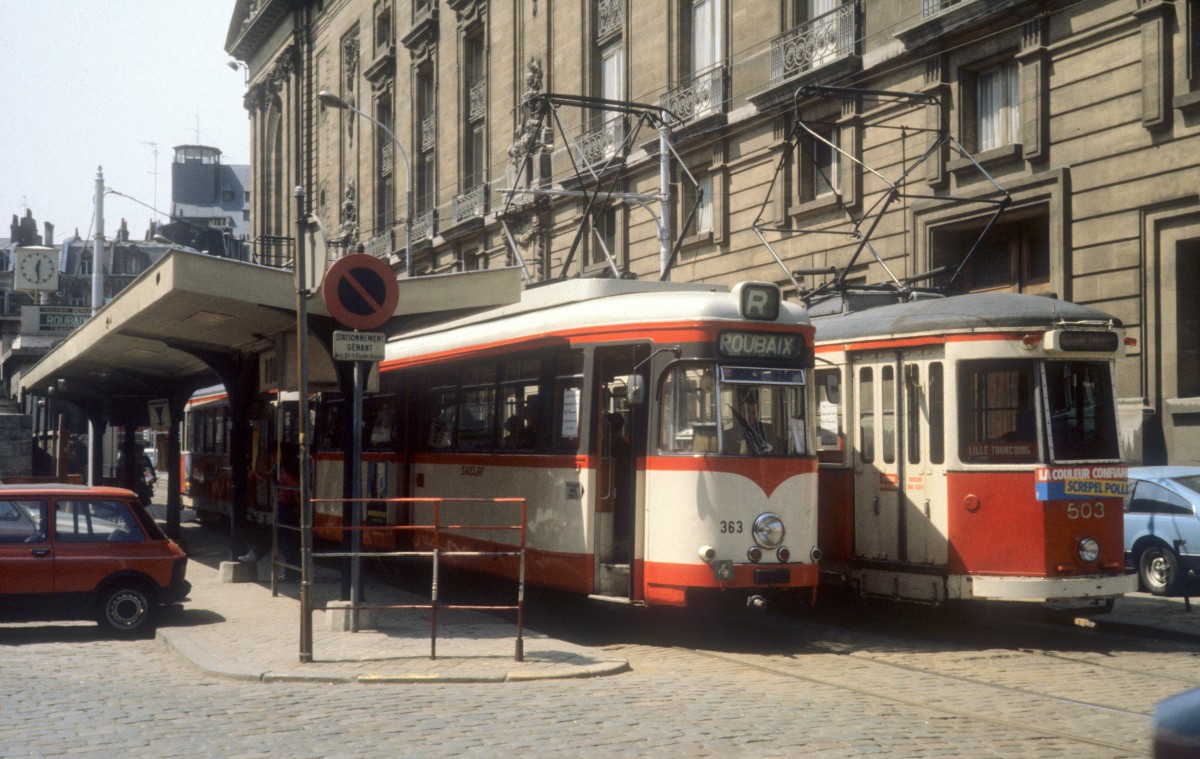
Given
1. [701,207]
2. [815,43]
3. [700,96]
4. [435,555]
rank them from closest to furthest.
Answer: [435,555]
[815,43]
[700,96]
[701,207]

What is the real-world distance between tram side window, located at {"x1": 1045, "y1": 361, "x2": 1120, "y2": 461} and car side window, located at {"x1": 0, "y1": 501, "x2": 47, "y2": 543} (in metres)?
8.89

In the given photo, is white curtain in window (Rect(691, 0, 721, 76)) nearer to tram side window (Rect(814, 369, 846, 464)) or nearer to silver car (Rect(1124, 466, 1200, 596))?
silver car (Rect(1124, 466, 1200, 596))

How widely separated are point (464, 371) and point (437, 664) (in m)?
5.20

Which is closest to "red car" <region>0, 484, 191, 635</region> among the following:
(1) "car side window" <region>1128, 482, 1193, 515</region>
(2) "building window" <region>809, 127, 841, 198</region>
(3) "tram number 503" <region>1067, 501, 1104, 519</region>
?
(3) "tram number 503" <region>1067, 501, 1104, 519</region>

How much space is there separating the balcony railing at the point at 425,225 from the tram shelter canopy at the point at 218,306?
1127 inches

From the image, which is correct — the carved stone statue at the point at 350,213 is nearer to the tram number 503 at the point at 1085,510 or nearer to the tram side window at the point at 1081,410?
the tram side window at the point at 1081,410

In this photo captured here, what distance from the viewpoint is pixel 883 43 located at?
1009 inches

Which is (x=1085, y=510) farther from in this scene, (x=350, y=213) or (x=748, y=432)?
(x=350, y=213)

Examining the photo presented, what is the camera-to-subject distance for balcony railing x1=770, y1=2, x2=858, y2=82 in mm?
26391

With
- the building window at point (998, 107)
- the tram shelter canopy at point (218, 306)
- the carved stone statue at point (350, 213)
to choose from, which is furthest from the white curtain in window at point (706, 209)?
the carved stone statue at point (350, 213)

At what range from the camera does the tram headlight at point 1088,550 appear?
40.7 ft

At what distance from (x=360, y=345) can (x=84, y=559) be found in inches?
134

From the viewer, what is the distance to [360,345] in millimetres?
11594

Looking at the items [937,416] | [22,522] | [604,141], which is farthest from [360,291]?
[604,141]
